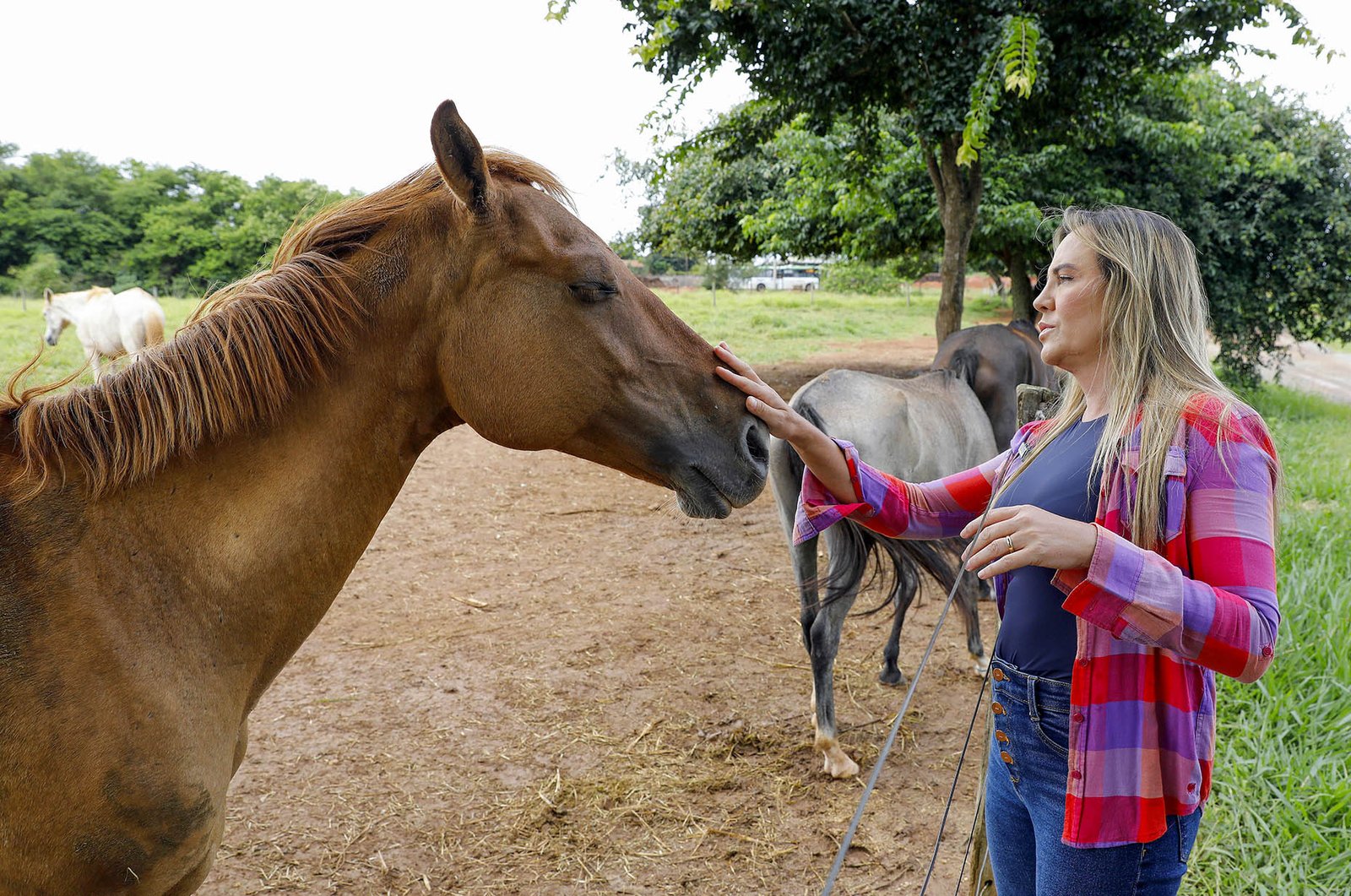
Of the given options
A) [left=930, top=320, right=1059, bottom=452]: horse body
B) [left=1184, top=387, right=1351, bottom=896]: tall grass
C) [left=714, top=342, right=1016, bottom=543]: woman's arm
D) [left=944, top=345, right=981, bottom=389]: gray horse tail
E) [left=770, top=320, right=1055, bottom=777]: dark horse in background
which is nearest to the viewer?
[left=714, top=342, right=1016, bottom=543]: woman's arm

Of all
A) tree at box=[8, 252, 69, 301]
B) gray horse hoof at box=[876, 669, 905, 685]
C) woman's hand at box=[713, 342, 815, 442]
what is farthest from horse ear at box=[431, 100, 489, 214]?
tree at box=[8, 252, 69, 301]

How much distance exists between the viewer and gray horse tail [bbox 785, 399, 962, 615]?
3.32 meters

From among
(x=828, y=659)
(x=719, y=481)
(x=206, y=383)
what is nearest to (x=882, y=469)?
(x=828, y=659)

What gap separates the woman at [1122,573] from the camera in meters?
1.20

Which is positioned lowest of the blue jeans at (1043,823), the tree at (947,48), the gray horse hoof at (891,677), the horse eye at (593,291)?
the gray horse hoof at (891,677)

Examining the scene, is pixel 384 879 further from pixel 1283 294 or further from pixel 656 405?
pixel 1283 294

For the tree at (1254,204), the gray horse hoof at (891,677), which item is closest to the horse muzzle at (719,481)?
the gray horse hoof at (891,677)

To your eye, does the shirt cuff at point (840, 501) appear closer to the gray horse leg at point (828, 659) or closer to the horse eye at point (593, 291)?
the horse eye at point (593, 291)

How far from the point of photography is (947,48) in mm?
5695

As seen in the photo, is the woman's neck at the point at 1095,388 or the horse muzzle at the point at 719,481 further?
the horse muzzle at the point at 719,481

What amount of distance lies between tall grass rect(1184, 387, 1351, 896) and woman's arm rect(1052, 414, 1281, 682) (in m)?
0.66

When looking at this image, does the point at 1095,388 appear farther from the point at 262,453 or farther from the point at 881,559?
the point at 881,559

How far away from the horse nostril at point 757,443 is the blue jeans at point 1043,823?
667 millimetres

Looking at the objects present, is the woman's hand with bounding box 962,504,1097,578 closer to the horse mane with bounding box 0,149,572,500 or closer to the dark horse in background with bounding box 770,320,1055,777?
the horse mane with bounding box 0,149,572,500
